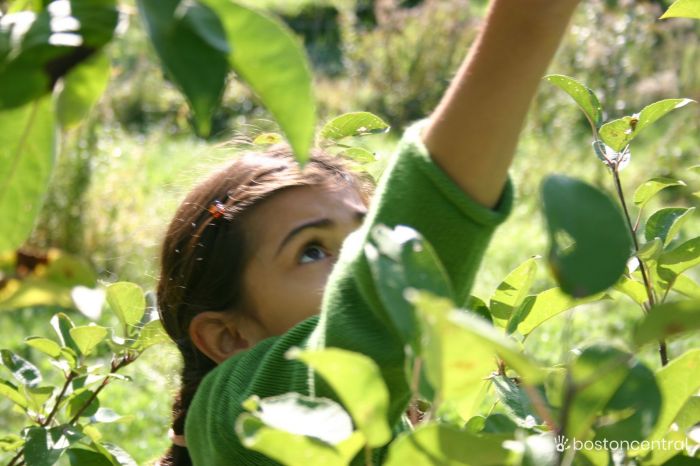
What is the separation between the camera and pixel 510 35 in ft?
2.54

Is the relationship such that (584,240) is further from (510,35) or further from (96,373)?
(96,373)

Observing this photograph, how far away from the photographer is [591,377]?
22.4 inches

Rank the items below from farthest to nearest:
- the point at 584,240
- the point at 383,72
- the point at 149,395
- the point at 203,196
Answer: the point at 383,72, the point at 149,395, the point at 203,196, the point at 584,240

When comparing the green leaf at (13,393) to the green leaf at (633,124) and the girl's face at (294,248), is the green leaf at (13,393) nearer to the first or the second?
the girl's face at (294,248)

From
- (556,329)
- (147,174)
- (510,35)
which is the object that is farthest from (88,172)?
(510,35)

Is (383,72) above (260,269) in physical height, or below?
below

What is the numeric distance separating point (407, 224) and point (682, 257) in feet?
1.06

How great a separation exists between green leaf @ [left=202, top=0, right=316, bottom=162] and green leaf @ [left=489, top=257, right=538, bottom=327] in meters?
0.51

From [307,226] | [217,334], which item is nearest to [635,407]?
[307,226]


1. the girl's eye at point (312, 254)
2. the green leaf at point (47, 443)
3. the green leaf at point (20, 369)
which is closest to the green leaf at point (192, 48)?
the green leaf at point (47, 443)

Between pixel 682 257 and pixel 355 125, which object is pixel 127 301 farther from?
pixel 682 257

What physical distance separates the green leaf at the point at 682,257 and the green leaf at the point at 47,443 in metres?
0.65

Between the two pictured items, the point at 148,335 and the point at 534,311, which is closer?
the point at 534,311

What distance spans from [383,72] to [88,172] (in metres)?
4.61
